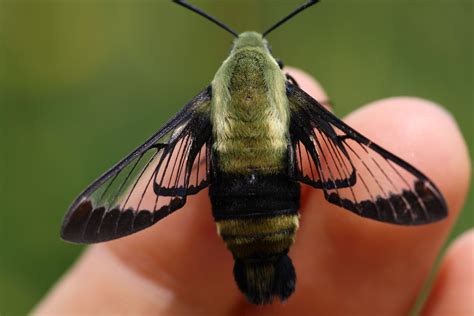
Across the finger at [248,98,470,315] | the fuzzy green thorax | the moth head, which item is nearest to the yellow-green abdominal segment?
the fuzzy green thorax

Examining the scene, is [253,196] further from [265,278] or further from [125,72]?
[125,72]

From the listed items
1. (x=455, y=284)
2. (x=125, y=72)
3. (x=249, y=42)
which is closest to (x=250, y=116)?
(x=249, y=42)

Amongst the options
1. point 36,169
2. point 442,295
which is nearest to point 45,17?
point 36,169

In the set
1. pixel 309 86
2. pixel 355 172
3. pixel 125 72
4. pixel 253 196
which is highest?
pixel 125 72

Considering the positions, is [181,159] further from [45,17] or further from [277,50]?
[45,17]

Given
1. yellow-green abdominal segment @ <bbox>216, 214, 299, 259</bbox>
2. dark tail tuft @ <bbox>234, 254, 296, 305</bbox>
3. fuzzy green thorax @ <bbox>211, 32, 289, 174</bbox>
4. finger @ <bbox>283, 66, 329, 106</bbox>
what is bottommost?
dark tail tuft @ <bbox>234, 254, 296, 305</bbox>

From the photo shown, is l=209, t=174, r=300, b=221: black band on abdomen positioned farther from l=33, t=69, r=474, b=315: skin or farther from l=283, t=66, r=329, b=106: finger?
l=283, t=66, r=329, b=106: finger

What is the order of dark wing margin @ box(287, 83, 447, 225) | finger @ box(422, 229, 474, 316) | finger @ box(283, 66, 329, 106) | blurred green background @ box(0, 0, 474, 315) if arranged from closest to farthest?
1. dark wing margin @ box(287, 83, 447, 225)
2. finger @ box(422, 229, 474, 316)
3. finger @ box(283, 66, 329, 106)
4. blurred green background @ box(0, 0, 474, 315)

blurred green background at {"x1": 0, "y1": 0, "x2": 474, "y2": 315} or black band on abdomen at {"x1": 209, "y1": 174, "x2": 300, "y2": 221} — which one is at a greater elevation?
blurred green background at {"x1": 0, "y1": 0, "x2": 474, "y2": 315}
